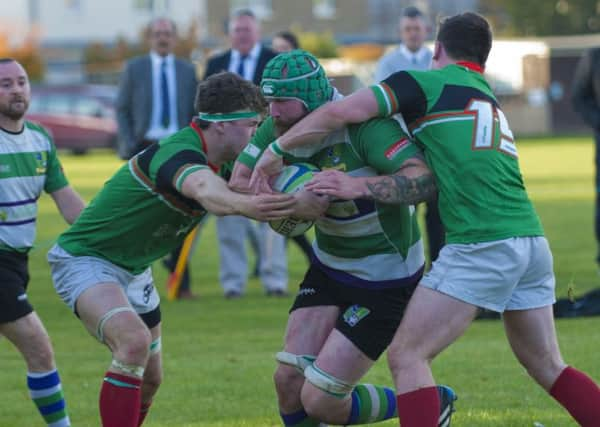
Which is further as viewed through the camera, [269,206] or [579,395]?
[579,395]

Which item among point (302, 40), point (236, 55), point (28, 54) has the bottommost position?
point (28, 54)

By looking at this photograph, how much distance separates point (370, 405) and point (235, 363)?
2.99 m

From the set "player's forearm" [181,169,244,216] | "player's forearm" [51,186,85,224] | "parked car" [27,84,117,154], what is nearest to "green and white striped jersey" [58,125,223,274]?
"player's forearm" [181,169,244,216]

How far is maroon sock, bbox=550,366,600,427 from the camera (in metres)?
5.87

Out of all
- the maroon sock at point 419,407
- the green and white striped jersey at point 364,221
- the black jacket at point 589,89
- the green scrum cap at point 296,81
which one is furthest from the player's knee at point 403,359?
the black jacket at point 589,89

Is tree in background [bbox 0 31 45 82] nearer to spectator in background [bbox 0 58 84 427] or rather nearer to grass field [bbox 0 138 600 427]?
grass field [bbox 0 138 600 427]

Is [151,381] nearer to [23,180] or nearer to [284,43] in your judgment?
[23,180]

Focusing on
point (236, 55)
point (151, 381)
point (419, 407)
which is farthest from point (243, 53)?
point (419, 407)

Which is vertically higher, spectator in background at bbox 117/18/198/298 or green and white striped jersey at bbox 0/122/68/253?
green and white striped jersey at bbox 0/122/68/253

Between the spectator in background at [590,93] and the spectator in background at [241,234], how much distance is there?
3.31 meters

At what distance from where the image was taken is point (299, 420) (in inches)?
245

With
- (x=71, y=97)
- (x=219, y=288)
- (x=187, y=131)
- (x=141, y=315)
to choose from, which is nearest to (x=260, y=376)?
(x=141, y=315)

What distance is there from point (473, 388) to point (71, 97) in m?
33.3

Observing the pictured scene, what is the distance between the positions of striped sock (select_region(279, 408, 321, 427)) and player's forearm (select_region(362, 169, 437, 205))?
120 centimetres
